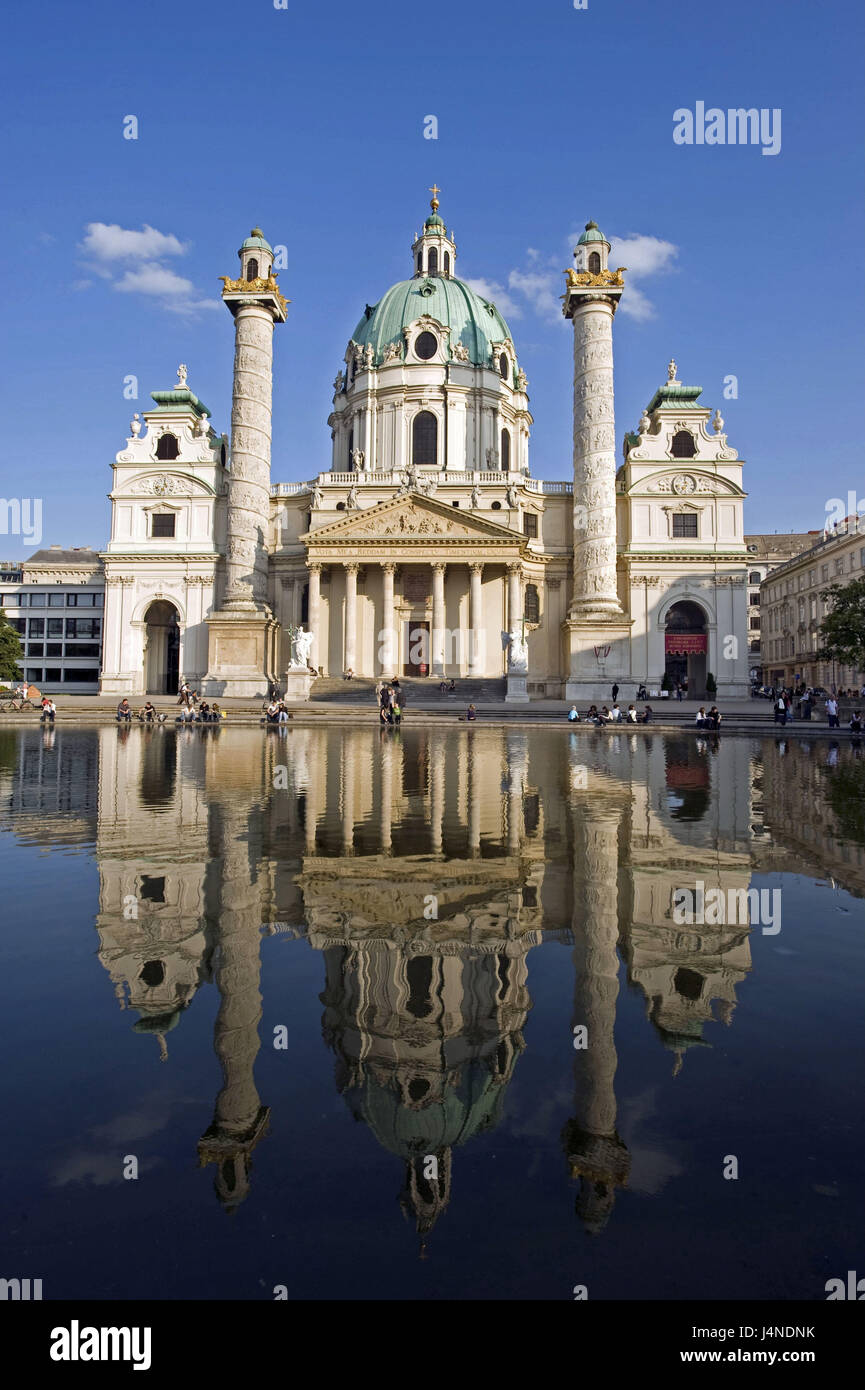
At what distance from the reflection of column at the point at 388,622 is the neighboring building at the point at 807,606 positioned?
28370 mm

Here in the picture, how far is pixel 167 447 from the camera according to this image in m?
56.6

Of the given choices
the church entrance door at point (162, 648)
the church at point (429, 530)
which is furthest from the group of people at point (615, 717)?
the church entrance door at point (162, 648)

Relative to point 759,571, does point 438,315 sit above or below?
above

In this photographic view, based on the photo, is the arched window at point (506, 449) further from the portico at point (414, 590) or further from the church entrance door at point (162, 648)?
the church entrance door at point (162, 648)

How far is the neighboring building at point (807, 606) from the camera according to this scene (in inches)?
2309

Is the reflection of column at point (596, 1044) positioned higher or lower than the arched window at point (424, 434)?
lower

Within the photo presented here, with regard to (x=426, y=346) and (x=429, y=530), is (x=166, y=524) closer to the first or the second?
A: (x=429, y=530)

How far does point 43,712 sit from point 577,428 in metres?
34.3

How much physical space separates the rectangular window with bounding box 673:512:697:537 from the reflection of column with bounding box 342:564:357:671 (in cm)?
2218

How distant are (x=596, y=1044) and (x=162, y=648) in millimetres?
59306

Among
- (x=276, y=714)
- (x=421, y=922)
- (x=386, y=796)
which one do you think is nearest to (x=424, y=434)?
(x=276, y=714)

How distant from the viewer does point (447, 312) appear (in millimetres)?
60156

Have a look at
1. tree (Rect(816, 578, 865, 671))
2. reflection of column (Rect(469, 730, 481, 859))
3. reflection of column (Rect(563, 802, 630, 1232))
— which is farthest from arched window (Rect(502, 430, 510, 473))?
reflection of column (Rect(563, 802, 630, 1232))
